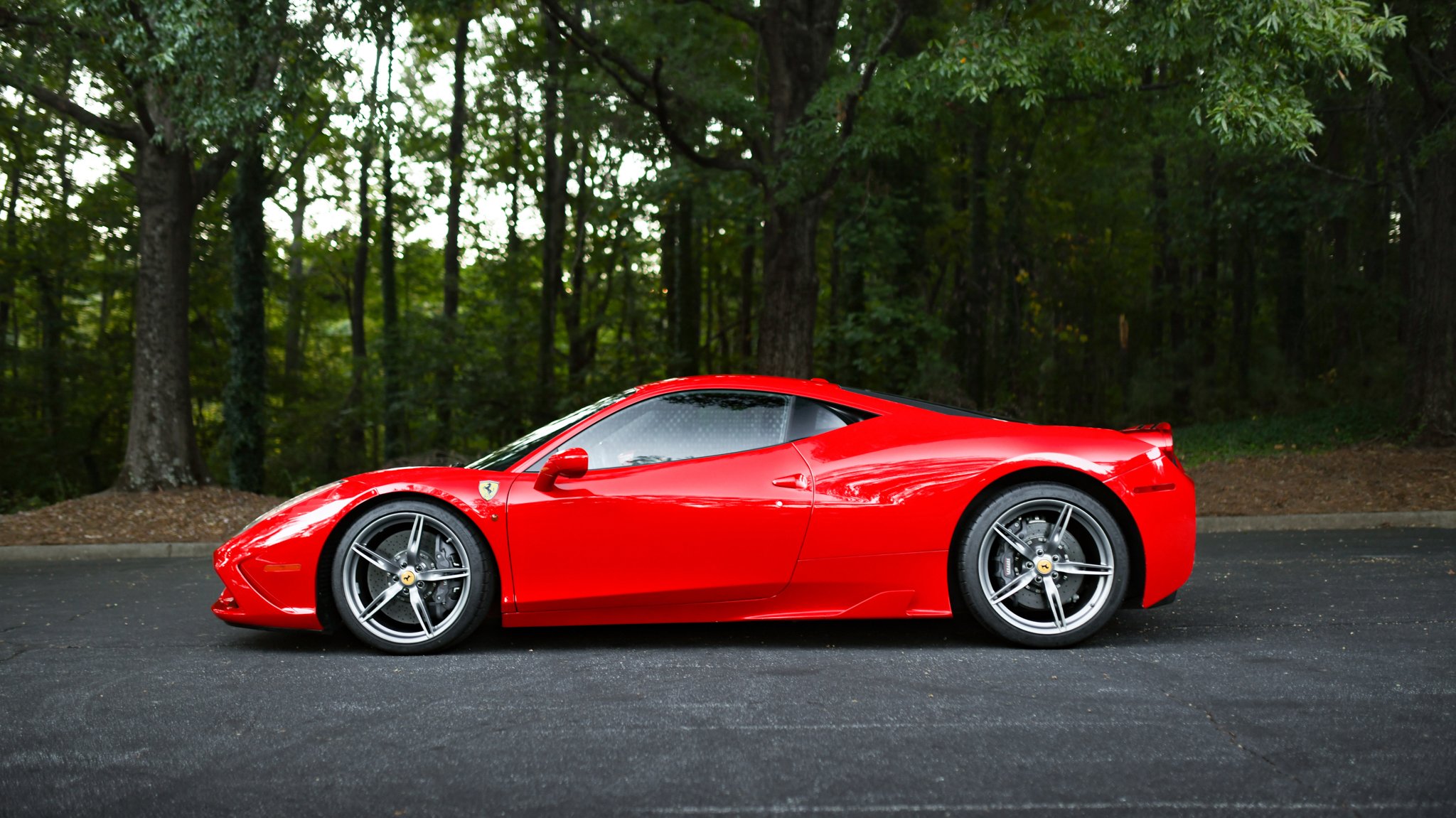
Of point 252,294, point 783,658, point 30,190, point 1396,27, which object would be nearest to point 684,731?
point 783,658

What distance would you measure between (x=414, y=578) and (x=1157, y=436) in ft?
10.8

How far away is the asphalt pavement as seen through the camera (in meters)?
2.79

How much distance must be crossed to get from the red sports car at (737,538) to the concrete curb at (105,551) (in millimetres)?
5229

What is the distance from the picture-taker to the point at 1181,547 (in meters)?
4.64

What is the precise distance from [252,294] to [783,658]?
15.3 metres

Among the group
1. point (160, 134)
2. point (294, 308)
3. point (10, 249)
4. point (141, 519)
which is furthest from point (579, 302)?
point (141, 519)

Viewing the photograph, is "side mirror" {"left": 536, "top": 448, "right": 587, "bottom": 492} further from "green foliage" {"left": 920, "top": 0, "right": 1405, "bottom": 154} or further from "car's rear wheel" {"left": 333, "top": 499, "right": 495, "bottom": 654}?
"green foliage" {"left": 920, "top": 0, "right": 1405, "bottom": 154}

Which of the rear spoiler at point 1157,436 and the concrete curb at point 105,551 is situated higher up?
the rear spoiler at point 1157,436

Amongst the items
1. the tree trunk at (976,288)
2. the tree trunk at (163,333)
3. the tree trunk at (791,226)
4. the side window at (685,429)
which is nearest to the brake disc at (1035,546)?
the side window at (685,429)

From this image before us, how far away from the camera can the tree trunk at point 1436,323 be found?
43.5 ft

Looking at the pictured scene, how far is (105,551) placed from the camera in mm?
9320

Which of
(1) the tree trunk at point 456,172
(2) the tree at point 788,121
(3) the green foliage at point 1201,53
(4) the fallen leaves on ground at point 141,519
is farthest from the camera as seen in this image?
(1) the tree trunk at point 456,172

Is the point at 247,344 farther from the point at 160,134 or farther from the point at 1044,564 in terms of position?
the point at 1044,564

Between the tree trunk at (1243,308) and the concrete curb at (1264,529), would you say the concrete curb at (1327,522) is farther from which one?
the tree trunk at (1243,308)
